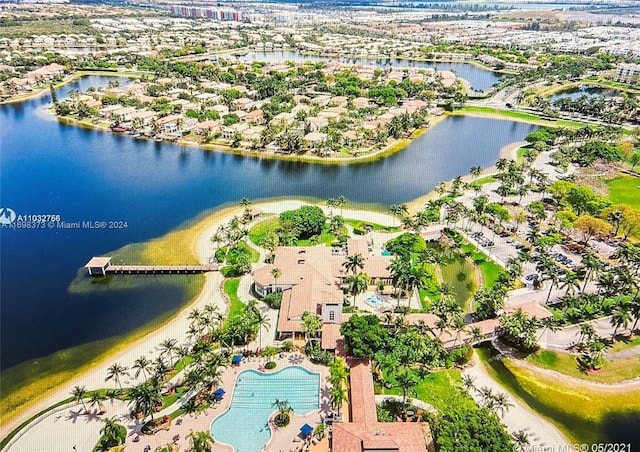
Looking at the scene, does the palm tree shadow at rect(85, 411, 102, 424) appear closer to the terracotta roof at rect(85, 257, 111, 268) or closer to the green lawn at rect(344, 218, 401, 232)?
the terracotta roof at rect(85, 257, 111, 268)

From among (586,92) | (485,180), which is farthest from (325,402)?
(586,92)

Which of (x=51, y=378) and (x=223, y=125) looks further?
(x=223, y=125)

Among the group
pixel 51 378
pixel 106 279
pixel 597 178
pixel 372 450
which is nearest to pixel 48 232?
pixel 106 279

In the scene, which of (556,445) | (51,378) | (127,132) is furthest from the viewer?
(127,132)

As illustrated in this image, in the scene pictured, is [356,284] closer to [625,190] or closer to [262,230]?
[262,230]

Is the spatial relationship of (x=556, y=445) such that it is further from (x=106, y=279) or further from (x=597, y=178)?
(x=597, y=178)

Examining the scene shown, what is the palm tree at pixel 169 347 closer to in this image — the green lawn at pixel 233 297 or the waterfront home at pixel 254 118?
the green lawn at pixel 233 297
